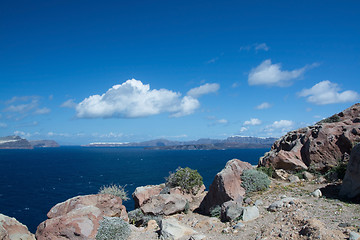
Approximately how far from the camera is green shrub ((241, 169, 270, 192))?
1530 centimetres

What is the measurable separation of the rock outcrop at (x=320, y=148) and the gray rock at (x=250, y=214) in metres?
8.27

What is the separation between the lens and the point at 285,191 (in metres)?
14.8

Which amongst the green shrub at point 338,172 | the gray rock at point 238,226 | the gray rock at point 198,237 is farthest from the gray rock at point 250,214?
the green shrub at point 338,172

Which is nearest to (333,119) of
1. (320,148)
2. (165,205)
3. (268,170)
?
(320,148)

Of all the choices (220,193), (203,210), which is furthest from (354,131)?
(203,210)

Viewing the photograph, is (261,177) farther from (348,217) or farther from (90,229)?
(90,229)

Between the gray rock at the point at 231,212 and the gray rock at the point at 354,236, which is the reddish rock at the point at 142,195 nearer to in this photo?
the gray rock at the point at 231,212

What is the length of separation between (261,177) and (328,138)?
6760 mm

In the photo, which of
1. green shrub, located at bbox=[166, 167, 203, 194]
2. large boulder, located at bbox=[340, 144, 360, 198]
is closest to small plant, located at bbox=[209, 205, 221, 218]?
large boulder, located at bbox=[340, 144, 360, 198]

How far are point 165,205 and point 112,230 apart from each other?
18.6 feet

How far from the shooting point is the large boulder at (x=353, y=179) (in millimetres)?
11883

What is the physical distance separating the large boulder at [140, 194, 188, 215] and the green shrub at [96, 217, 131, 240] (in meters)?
4.28

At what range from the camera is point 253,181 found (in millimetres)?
15617

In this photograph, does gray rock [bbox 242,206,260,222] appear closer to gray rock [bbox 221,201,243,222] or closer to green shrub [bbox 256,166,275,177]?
gray rock [bbox 221,201,243,222]
